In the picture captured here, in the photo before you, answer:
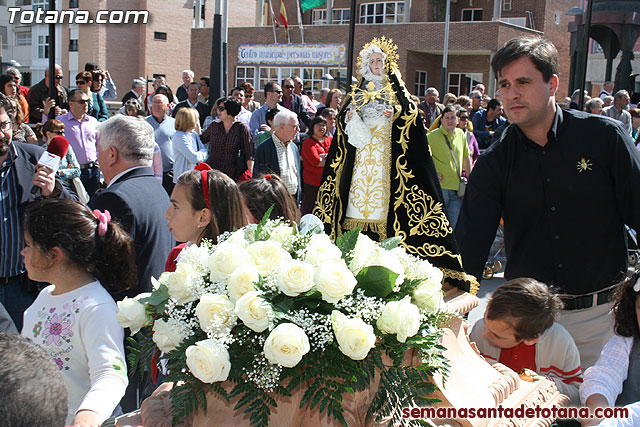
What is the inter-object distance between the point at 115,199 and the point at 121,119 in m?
0.51

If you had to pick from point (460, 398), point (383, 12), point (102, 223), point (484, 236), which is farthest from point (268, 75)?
point (460, 398)

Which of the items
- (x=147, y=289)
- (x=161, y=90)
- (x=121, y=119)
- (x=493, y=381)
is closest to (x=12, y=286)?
(x=147, y=289)

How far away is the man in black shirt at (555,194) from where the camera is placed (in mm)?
2855

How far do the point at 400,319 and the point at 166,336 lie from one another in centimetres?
57

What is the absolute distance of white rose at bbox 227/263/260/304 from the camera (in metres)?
1.59

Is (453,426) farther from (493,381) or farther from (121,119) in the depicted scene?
(121,119)

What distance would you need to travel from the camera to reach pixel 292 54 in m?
33.3

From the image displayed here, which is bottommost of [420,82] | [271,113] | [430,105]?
[271,113]

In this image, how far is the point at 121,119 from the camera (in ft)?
12.1

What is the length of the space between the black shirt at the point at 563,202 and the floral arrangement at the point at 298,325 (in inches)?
54.4

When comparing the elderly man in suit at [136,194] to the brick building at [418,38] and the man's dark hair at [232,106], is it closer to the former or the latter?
the man's dark hair at [232,106]

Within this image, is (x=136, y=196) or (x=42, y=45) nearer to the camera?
(x=136, y=196)

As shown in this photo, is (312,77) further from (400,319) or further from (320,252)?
(400,319)

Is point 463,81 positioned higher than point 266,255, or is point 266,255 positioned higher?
point 463,81
